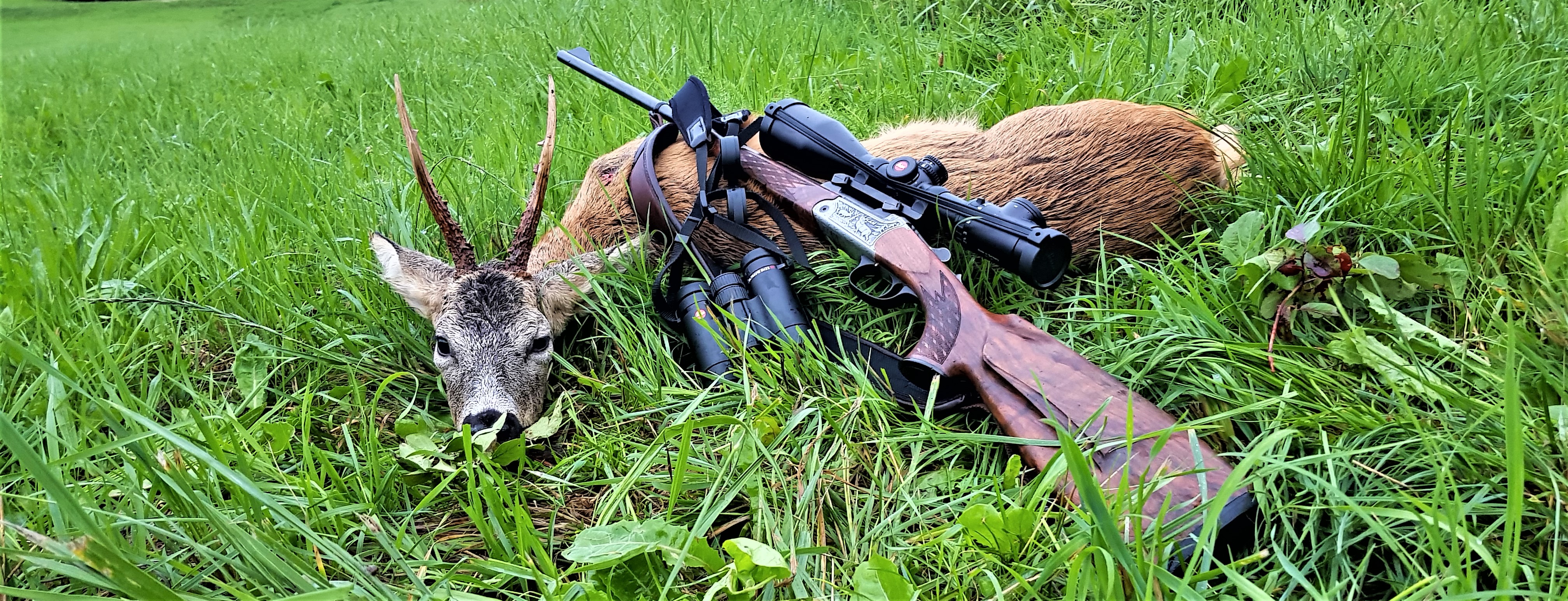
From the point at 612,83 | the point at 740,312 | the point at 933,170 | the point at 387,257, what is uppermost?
the point at 612,83

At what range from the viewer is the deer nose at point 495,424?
2.38 meters

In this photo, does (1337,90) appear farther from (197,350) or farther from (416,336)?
(197,350)

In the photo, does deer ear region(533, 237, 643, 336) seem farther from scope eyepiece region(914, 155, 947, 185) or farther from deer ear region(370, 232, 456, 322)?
scope eyepiece region(914, 155, 947, 185)

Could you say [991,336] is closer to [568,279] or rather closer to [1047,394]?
[1047,394]

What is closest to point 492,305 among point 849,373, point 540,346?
point 540,346

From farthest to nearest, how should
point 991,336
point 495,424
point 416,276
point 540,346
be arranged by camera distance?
point 416,276
point 540,346
point 495,424
point 991,336

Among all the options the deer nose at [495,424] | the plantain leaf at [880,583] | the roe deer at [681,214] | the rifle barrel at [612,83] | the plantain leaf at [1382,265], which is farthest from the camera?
the rifle barrel at [612,83]

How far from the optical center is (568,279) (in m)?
2.87

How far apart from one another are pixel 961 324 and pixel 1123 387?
0.43 metres

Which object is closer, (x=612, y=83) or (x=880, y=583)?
(x=880, y=583)

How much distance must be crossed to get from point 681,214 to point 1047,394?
165 centimetres

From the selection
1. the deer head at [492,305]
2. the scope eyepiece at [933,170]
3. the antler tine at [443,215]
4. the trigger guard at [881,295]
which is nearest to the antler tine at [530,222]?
the deer head at [492,305]

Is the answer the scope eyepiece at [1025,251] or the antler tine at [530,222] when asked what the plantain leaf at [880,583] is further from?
the antler tine at [530,222]

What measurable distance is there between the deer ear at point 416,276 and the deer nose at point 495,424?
0.60 m
